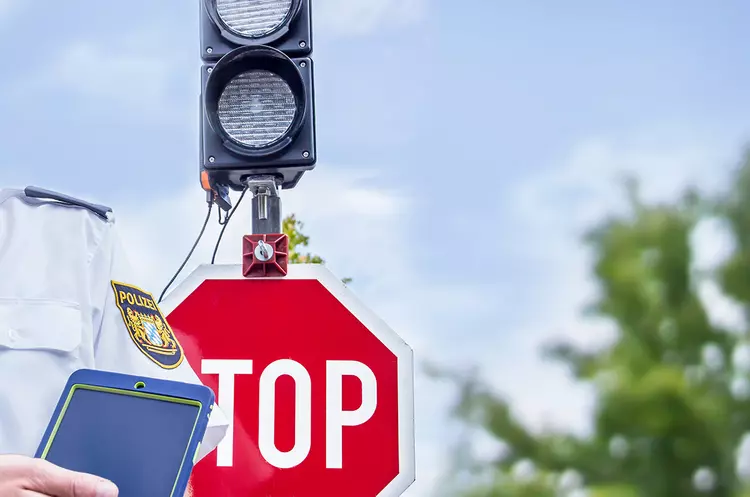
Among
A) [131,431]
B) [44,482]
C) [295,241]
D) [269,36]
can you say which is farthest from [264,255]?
[295,241]

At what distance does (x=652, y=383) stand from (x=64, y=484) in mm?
15761

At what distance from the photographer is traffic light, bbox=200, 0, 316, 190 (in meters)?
1.83

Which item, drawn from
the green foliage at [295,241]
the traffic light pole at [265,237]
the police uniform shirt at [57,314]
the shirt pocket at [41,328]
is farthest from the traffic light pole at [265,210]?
the green foliage at [295,241]

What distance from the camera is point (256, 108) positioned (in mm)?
1866

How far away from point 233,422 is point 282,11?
1063 millimetres

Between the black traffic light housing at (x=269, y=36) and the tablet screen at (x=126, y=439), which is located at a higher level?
the black traffic light housing at (x=269, y=36)

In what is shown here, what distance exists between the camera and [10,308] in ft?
4.12

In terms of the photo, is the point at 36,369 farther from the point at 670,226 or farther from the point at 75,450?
the point at 670,226

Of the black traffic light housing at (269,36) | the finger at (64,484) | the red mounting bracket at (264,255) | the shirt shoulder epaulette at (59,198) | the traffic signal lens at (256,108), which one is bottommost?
the finger at (64,484)

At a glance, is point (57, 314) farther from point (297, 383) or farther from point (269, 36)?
point (269, 36)

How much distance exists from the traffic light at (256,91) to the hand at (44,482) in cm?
106

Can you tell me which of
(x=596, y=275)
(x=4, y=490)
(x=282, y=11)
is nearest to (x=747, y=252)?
(x=596, y=275)

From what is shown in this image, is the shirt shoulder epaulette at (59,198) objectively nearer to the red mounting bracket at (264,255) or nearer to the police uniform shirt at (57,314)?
the police uniform shirt at (57,314)

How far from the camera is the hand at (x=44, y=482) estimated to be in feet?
2.88
